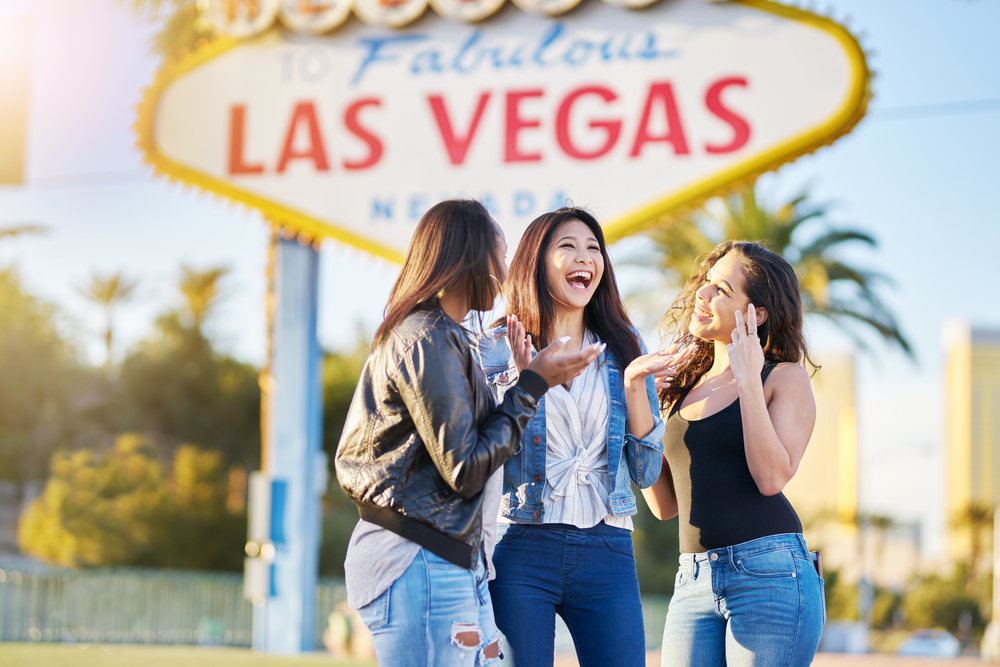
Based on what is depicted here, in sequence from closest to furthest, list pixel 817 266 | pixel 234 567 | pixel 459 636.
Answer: pixel 459 636, pixel 817 266, pixel 234 567

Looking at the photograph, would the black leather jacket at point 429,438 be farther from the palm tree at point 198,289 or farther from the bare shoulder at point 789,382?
the palm tree at point 198,289

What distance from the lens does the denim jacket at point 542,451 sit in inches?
105

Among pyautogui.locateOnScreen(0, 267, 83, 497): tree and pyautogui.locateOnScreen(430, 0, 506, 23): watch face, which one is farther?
pyautogui.locateOnScreen(0, 267, 83, 497): tree

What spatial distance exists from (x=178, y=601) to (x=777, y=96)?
1214 cm

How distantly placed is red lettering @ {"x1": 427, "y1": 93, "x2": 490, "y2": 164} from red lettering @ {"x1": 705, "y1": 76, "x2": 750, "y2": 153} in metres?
2.06

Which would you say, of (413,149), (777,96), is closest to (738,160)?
(777,96)

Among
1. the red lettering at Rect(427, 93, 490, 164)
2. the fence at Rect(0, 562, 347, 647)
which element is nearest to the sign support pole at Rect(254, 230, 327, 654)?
the red lettering at Rect(427, 93, 490, 164)

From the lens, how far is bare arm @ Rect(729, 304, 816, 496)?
2.58 m

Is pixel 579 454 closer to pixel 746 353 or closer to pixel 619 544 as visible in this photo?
pixel 619 544

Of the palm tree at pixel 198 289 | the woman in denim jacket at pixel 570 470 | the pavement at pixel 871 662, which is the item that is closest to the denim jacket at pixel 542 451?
the woman in denim jacket at pixel 570 470

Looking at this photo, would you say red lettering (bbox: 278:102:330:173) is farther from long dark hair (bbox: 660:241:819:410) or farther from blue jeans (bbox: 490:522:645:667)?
blue jeans (bbox: 490:522:645:667)

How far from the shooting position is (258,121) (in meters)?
9.72

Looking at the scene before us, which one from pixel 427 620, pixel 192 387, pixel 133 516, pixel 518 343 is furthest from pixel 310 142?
pixel 192 387

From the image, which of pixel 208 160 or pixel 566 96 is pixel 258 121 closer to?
pixel 208 160
